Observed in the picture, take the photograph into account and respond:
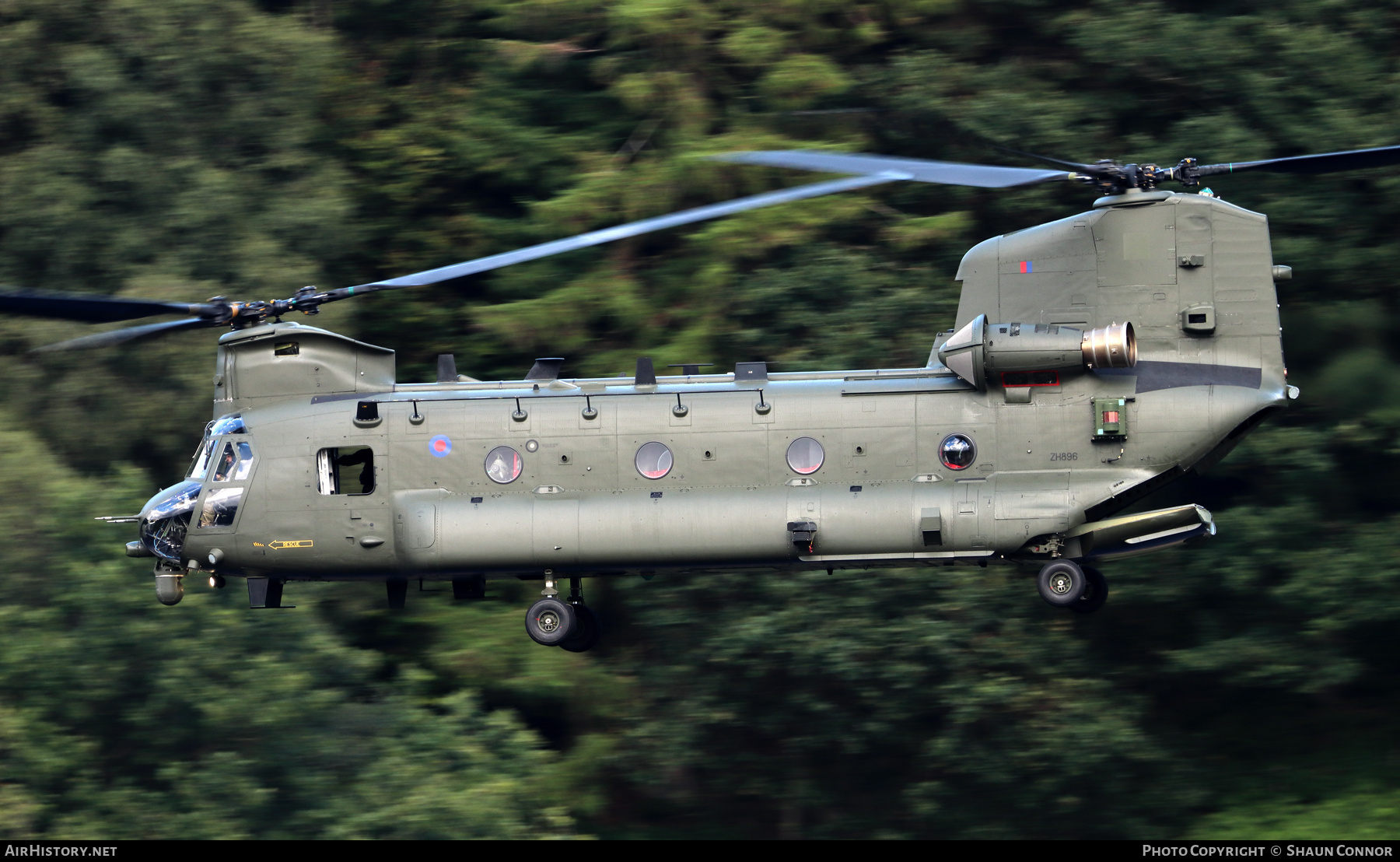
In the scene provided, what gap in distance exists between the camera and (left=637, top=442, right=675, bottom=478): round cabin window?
53.7 ft

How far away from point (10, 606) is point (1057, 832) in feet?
49.6

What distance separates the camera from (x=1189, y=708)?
86.2 ft

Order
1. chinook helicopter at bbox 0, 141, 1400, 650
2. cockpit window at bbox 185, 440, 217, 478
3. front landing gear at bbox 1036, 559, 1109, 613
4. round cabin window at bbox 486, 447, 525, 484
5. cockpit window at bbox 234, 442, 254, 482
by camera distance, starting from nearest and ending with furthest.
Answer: chinook helicopter at bbox 0, 141, 1400, 650, front landing gear at bbox 1036, 559, 1109, 613, round cabin window at bbox 486, 447, 525, 484, cockpit window at bbox 234, 442, 254, 482, cockpit window at bbox 185, 440, 217, 478

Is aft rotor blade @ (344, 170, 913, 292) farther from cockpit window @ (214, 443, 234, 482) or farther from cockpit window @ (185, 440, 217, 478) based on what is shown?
cockpit window @ (185, 440, 217, 478)

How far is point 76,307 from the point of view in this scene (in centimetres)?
1550

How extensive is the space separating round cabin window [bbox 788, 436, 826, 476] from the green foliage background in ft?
24.5

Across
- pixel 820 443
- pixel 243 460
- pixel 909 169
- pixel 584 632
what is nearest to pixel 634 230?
pixel 909 169

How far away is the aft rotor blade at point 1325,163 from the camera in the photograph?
14.5m

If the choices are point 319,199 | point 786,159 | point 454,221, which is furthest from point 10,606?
point 786,159

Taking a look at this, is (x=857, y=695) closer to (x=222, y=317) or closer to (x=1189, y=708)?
(x=1189, y=708)

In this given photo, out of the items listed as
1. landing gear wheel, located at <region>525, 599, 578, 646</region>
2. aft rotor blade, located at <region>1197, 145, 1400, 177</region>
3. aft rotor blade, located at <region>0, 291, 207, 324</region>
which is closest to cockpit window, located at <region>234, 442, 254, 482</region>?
aft rotor blade, located at <region>0, 291, 207, 324</region>

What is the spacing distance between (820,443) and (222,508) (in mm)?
6002

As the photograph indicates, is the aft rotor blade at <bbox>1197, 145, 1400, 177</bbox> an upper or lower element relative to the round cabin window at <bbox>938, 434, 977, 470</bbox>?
upper

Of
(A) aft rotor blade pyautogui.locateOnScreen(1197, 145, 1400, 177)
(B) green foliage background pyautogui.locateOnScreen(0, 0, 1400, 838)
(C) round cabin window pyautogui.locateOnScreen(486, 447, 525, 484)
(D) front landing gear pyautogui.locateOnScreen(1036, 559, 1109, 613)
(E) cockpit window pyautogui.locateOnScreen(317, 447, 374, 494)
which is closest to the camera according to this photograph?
(A) aft rotor blade pyautogui.locateOnScreen(1197, 145, 1400, 177)
